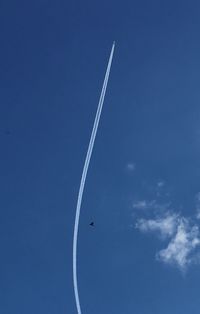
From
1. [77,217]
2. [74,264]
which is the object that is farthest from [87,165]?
[74,264]

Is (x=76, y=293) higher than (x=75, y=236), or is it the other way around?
(x=75, y=236)

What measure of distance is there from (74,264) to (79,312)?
9.95 m

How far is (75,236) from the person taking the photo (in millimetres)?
81312

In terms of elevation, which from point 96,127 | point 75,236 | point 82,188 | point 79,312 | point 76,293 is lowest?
point 79,312

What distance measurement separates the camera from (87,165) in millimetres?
81500

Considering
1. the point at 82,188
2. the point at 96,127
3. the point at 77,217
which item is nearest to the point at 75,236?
the point at 77,217

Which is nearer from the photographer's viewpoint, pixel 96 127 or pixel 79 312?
pixel 79 312

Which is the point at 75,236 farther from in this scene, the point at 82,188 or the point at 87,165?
the point at 87,165

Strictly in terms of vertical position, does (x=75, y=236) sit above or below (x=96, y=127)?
below

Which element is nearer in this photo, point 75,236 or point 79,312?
point 79,312

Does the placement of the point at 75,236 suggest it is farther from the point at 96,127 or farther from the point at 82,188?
the point at 96,127

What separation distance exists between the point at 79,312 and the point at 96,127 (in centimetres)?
4085

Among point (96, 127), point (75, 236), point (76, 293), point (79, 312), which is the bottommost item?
point (79, 312)

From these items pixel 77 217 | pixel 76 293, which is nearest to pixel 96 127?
pixel 77 217
